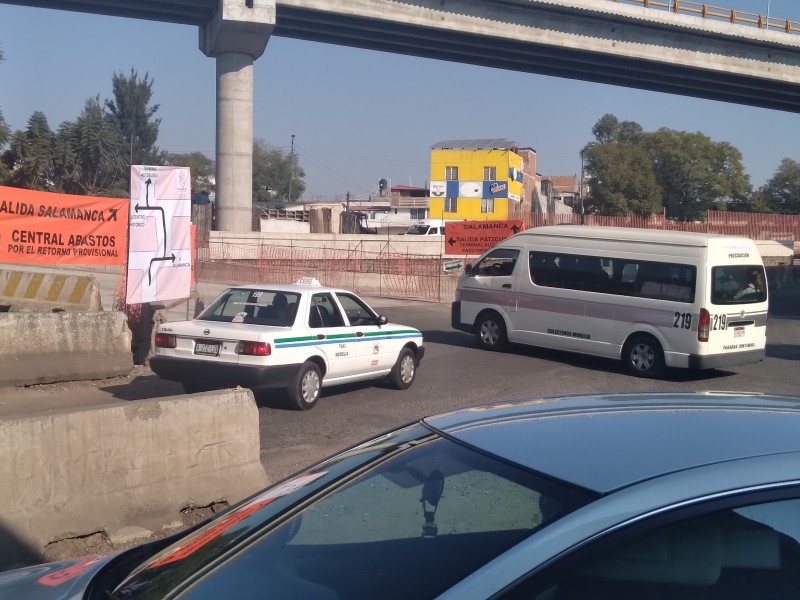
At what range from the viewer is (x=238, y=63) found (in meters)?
46.4

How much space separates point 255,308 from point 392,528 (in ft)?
29.0

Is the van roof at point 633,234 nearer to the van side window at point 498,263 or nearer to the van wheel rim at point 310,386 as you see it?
the van side window at point 498,263

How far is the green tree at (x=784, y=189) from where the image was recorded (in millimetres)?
81438

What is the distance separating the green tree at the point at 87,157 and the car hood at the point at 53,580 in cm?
4297

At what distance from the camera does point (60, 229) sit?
13.2m

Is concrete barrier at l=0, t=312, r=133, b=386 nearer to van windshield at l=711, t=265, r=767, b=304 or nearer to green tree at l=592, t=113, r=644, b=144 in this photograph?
van windshield at l=711, t=265, r=767, b=304

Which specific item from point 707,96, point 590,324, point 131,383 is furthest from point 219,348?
point 707,96

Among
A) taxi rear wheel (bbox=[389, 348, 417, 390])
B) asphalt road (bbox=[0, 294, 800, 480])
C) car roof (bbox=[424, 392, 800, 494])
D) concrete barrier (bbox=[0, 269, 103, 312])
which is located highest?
car roof (bbox=[424, 392, 800, 494])

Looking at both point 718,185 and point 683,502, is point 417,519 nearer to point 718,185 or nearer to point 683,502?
point 683,502

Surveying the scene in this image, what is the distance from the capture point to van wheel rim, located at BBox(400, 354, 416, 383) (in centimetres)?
1292

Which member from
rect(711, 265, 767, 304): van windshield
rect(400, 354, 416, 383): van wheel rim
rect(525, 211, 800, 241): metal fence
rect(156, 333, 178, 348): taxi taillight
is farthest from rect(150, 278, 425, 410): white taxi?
rect(525, 211, 800, 241): metal fence

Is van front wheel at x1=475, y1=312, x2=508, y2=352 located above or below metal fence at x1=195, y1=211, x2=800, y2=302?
below

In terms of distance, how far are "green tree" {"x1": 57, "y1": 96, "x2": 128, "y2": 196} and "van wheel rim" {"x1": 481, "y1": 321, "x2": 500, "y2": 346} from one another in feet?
104

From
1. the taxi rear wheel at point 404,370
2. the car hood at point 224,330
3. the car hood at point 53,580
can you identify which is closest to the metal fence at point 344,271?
the taxi rear wheel at point 404,370
